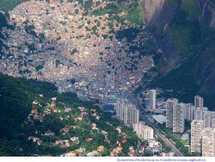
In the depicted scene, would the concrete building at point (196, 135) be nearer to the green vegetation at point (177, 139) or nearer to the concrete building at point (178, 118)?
the green vegetation at point (177, 139)

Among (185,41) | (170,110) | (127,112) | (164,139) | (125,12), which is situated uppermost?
(125,12)

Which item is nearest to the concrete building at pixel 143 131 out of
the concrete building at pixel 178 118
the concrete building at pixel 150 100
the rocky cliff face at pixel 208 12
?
the concrete building at pixel 178 118

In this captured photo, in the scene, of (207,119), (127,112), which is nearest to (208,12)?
(207,119)

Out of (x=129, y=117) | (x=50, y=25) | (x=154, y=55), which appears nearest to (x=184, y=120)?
(x=129, y=117)

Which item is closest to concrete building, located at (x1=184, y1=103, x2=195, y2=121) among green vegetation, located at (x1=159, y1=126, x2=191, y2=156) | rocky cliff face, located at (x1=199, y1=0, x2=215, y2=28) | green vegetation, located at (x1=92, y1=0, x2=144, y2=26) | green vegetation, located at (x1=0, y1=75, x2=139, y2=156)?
green vegetation, located at (x1=159, y1=126, x2=191, y2=156)

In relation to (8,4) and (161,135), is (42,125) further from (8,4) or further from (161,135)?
(8,4)

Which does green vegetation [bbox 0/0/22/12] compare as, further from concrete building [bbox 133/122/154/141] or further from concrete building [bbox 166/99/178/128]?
concrete building [bbox 133/122/154/141]

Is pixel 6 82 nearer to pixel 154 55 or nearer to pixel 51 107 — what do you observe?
pixel 51 107
